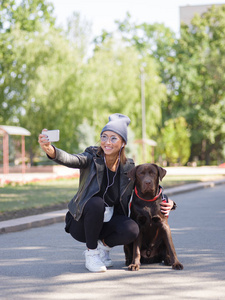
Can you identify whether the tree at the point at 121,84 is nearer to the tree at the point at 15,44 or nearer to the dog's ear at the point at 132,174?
the tree at the point at 15,44

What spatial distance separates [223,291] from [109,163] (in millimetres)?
1798

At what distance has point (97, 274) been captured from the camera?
5.54m

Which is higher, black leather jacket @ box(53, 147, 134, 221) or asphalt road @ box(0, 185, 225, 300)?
black leather jacket @ box(53, 147, 134, 221)

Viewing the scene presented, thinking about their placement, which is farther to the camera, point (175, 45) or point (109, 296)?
point (175, 45)

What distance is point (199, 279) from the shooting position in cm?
521

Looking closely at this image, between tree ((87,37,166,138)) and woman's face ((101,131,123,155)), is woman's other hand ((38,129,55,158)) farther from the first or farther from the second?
tree ((87,37,166,138))

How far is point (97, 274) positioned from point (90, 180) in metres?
0.95

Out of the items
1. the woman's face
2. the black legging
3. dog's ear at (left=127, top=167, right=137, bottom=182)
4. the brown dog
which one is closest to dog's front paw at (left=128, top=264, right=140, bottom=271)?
the brown dog

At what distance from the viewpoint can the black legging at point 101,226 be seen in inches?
214

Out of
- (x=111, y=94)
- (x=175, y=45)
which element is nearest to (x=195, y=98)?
(x=175, y=45)

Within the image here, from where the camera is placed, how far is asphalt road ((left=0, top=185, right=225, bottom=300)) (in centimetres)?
471

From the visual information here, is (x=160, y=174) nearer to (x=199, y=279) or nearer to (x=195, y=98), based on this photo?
(x=199, y=279)

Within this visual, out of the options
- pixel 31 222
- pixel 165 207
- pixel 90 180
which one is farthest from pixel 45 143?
pixel 31 222

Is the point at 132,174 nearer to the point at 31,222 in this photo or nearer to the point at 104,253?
the point at 104,253
